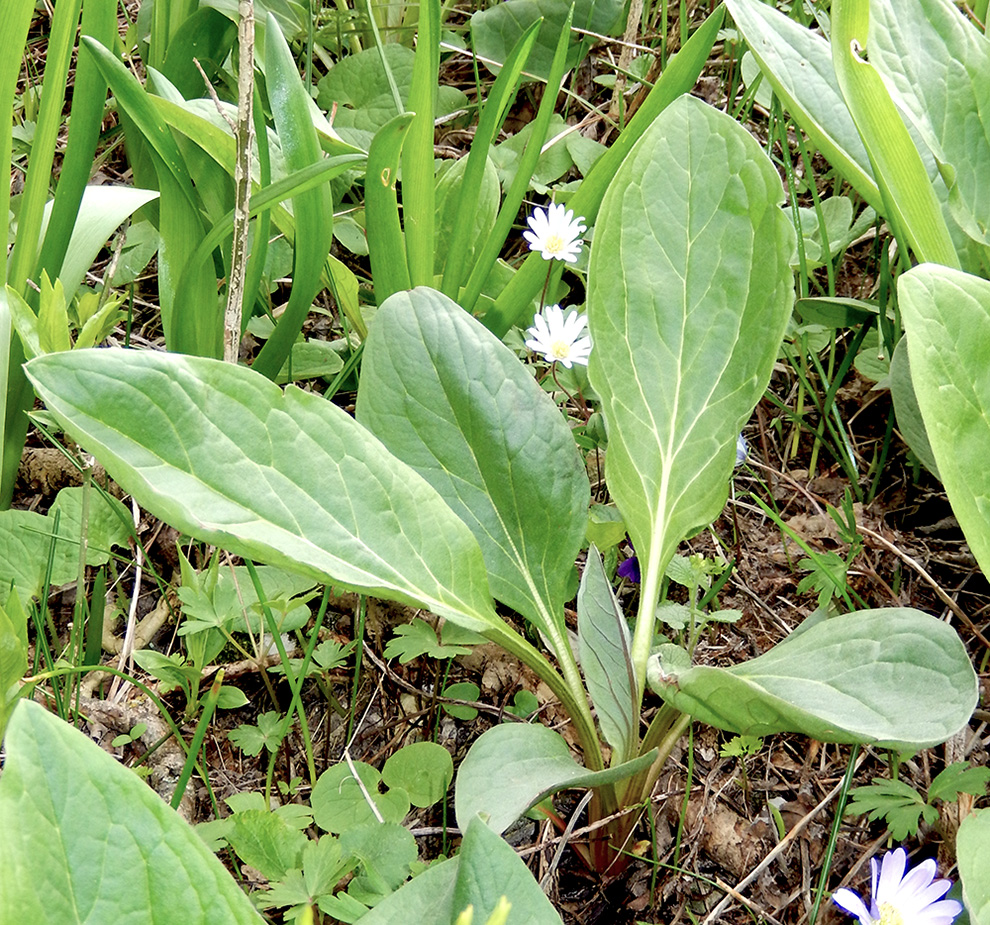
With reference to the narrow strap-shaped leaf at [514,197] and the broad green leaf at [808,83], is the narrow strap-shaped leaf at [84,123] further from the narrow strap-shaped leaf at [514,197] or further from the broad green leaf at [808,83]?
the broad green leaf at [808,83]

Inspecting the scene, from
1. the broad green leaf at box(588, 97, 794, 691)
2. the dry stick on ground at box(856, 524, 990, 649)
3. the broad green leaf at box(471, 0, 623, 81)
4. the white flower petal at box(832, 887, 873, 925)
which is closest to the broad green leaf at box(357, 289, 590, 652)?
the broad green leaf at box(588, 97, 794, 691)

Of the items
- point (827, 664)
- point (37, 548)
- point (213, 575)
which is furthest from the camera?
point (37, 548)

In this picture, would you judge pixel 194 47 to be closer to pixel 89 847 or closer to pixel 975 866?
pixel 89 847

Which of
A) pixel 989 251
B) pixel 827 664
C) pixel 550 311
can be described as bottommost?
pixel 827 664

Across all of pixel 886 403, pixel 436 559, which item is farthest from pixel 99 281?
pixel 886 403

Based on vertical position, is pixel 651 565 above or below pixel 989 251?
below

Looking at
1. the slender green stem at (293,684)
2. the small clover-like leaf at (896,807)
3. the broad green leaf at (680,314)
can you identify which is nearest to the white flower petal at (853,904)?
the small clover-like leaf at (896,807)

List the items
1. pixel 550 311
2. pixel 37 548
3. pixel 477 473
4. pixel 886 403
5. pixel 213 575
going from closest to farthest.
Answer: pixel 477 473 → pixel 213 575 → pixel 37 548 → pixel 550 311 → pixel 886 403

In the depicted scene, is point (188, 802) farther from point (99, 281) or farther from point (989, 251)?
point (989, 251)
